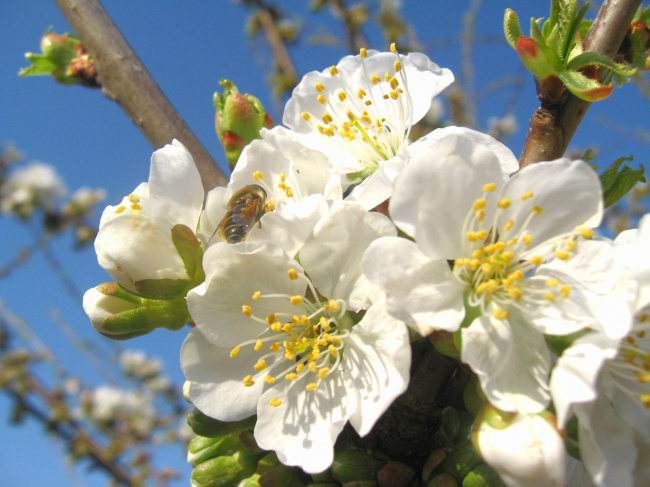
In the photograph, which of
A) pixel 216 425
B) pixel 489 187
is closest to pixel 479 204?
pixel 489 187

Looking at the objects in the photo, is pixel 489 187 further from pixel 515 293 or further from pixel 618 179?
pixel 618 179

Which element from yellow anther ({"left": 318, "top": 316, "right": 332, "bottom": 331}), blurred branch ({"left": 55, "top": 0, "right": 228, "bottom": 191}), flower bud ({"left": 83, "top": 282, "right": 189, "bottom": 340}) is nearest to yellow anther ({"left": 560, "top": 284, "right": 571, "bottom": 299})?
yellow anther ({"left": 318, "top": 316, "right": 332, "bottom": 331})

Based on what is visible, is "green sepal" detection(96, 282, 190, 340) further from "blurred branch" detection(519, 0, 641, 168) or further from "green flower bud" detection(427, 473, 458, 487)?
"blurred branch" detection(519, 0, 641, 168)

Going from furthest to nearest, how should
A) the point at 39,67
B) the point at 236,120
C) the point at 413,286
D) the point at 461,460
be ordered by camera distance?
the point at 39,67 → the point at 236,120 → the point at 461,460 → the point at 413,286

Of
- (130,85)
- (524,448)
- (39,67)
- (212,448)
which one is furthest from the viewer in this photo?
(39,67)

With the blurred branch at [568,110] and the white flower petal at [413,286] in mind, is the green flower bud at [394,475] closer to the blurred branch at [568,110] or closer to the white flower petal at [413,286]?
the white flower petal at [413,286]

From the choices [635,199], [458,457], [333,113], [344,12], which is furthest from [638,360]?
[344,12]

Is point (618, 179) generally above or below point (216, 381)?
below

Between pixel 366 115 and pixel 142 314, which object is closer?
pixel 142 314
